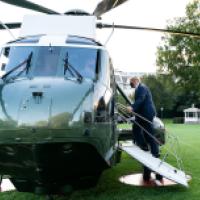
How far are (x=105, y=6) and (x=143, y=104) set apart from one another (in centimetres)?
226

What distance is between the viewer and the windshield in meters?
6.66

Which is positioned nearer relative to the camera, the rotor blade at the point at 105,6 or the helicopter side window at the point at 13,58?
the helicopter side window at the point at 13,58

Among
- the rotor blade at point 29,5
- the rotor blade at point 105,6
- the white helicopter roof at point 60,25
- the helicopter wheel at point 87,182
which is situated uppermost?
the rotor blade at point 105,6

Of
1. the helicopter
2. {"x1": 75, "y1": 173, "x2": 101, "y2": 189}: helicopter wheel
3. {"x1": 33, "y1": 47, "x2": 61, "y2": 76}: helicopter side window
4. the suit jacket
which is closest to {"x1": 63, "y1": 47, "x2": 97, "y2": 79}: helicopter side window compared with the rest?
the helicopter

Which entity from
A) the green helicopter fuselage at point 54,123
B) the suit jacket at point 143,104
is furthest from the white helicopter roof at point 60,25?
the suit jacket at point 143,104

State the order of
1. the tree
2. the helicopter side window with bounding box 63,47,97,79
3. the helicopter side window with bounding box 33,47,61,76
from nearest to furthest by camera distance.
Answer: the helicopter side window with bounding box 33,47,61,76
the helicopter side window with bounding box 63,47,97,79
the tree

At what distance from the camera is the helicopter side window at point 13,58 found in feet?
23.0

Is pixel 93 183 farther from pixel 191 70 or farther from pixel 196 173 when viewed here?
pixel 191 70

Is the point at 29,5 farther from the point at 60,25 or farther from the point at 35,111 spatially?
the point at 35,111

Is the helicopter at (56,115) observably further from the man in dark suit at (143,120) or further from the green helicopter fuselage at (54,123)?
the man in dark suit at (143,120)

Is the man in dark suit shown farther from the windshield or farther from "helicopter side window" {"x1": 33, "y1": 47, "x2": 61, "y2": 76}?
"helicopter side window" {"x1": 33, "y1": 47, "x2": 61, "y2": 76}

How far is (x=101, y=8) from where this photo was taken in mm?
9461

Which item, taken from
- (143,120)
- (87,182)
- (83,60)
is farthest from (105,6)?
(87,182)

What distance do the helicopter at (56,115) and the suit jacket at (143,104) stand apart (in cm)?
203
